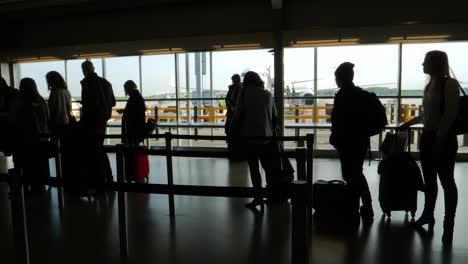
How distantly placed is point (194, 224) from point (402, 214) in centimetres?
235

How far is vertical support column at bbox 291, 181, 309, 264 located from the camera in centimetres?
198

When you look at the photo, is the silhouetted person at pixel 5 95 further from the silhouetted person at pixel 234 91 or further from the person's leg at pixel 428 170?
the person's leg at pixel 428 170

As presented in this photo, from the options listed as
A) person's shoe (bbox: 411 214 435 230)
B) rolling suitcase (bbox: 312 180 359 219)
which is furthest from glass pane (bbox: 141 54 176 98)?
person's shoe (bbox: 411 214 435 230)

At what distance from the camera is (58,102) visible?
17.8 ft

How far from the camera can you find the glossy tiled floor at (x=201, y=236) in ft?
10.3

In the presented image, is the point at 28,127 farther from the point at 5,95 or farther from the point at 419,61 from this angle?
the point at 419,61

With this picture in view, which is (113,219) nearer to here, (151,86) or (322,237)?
(322,237)

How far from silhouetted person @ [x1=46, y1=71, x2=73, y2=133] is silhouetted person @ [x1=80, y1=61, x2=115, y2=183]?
556 millimetres

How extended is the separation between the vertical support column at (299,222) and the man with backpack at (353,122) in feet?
6.77

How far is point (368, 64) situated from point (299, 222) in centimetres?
734

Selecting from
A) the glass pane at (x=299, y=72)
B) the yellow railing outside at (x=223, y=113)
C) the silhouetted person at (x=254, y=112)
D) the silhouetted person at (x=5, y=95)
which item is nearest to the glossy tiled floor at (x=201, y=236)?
the silhouetted person at (x=254, y=112)

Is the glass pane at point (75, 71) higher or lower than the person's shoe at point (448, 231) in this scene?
higher

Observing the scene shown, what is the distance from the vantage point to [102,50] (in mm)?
9094

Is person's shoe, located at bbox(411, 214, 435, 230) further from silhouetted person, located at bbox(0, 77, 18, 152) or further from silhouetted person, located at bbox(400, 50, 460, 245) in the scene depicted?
silhouetted person, located at bbox(0, 77, 18, 152)
